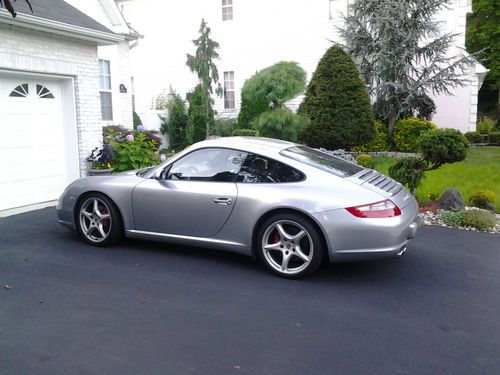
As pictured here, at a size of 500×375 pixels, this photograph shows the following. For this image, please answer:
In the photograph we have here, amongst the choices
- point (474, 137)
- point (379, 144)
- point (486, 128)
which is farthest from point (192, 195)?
point (486, 128)

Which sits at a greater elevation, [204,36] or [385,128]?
[204,36]

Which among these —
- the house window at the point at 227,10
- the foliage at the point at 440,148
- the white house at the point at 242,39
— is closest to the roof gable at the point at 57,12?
the foliage at the point at 440,148

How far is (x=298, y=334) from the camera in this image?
370 centimetres

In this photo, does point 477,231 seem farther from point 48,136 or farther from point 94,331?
A: point 48,136

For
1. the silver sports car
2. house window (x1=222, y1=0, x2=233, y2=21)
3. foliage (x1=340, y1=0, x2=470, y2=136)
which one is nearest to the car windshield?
the silver sports car

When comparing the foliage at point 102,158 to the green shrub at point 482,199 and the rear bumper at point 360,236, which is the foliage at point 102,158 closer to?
the rear bumper at point 360,236

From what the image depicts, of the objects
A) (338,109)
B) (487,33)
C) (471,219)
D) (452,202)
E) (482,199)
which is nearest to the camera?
(471,219)

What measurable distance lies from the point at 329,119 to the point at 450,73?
201 inches

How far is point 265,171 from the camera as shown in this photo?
5.15 m

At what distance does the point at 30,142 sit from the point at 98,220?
3434 mm

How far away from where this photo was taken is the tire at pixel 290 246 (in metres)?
4.71

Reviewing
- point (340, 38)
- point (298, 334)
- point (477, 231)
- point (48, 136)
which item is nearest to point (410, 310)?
point (298, 334)

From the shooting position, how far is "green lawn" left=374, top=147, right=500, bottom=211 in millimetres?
9289

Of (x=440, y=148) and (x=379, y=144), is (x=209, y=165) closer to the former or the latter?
(x=440, y=148)
